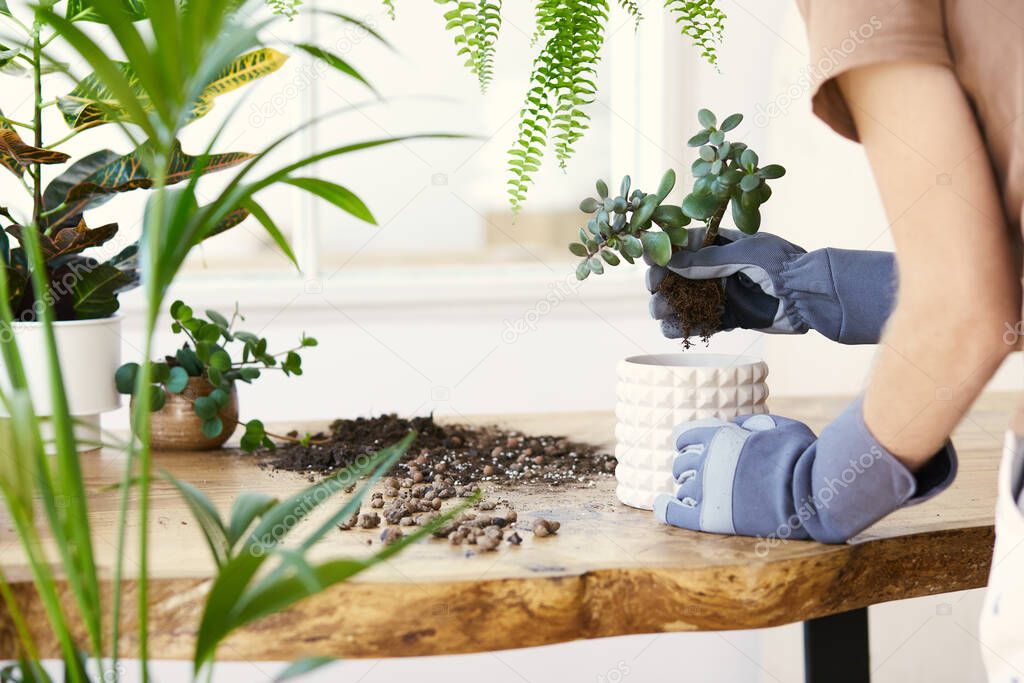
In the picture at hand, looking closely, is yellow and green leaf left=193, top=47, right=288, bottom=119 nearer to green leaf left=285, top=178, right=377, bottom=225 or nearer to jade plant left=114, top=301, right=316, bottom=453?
jade plant left=114, top=301, right=316, bottom=453

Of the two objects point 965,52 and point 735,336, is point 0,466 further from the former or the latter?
point 735,336

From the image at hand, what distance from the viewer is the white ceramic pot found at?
3.22ft

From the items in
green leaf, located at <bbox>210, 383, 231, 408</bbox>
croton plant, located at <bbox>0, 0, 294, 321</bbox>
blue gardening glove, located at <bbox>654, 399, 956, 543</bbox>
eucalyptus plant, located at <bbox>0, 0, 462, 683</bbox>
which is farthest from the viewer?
green leaf, located at <bbox>210, 383, 231, 408</bbox>

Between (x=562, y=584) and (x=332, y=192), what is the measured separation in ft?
1.13

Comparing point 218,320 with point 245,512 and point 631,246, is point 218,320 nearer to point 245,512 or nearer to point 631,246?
point 631,246

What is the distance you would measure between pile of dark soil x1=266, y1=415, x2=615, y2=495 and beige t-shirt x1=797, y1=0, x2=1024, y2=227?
0.55 m

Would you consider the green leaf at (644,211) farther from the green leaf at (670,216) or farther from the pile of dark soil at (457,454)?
the pile of dark soil at (457,454)

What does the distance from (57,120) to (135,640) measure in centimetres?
242

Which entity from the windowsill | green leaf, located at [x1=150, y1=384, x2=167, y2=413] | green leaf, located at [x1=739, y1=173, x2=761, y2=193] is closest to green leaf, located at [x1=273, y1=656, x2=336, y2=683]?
green leaf, located at [x1=739, y1=173, x2=761, y2=193]

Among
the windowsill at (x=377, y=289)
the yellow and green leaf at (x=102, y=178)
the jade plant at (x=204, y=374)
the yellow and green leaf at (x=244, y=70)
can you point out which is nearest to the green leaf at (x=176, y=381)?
the jade plant at (x=204, y=374)

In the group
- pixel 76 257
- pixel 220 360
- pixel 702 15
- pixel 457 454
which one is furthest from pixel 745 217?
pixel 76 257

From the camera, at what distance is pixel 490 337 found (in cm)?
279

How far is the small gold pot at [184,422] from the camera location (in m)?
1.28

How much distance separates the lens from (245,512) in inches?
26.0
